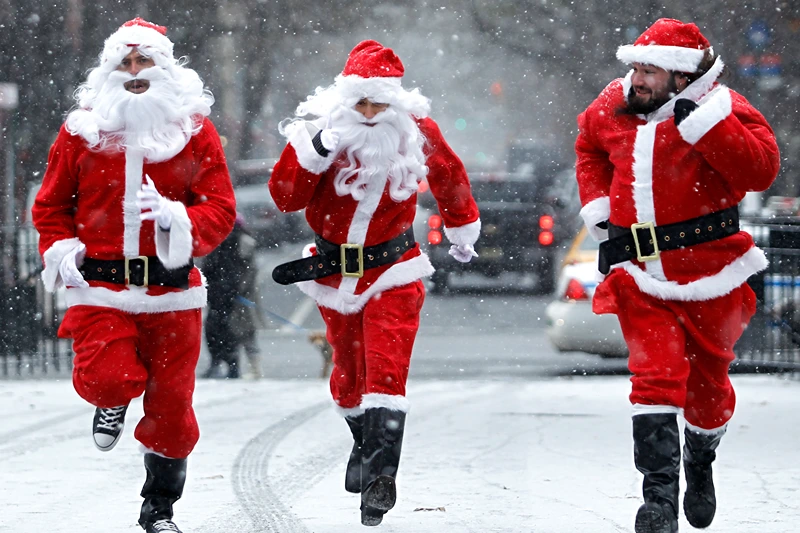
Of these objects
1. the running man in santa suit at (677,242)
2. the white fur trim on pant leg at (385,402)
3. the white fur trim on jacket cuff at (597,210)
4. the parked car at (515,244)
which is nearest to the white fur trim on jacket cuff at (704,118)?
the running man in santa suit at (677,242)

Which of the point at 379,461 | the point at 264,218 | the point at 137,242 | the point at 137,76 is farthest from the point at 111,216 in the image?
the point at 264,218

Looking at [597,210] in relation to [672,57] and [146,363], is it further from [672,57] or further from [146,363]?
[146,363]

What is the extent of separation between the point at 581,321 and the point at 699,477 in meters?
6.00

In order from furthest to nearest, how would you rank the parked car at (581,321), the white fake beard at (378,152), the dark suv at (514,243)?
the dark suv at (514,243) → the parked car at (581,321) → the white fake beard at (378,152)

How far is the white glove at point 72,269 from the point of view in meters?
5.30

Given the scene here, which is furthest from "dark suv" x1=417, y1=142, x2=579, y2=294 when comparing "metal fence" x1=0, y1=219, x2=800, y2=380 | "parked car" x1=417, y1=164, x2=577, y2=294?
"metal fence" x1=0, y1=219, x2=800, y2=380

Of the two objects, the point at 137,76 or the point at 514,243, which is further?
the point at 514,243

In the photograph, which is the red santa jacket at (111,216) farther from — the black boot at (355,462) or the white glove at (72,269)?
the black boot at (355,462)

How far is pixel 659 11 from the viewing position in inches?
810

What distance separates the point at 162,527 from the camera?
538 centimetres

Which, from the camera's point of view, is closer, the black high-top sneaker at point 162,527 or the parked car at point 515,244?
the black high-top sneaker at point 162,527

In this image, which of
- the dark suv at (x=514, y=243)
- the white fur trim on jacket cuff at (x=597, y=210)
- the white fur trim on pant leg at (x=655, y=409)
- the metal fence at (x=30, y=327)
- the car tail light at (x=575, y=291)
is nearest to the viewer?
the white fur trim on pant leg at (x=655, y=409)

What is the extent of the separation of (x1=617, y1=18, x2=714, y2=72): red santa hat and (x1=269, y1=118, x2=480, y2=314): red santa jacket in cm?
101

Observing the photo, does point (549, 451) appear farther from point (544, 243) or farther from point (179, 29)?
point (179, 29)
